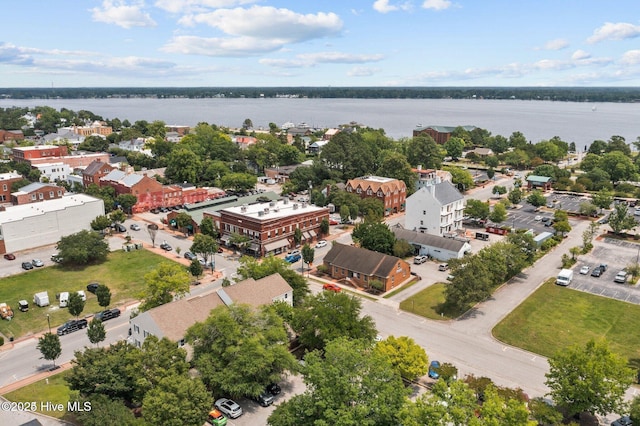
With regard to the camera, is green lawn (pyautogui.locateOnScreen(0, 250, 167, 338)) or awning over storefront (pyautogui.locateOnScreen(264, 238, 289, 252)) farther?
awning over storefront (pyautogui.locateOnScreen(264, 238, 289, 252))

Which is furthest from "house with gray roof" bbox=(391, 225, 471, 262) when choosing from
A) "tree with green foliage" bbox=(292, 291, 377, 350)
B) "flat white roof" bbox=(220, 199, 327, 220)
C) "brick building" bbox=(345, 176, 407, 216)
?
"tree with green foliage" bbox=(292, 291, 377, 350)

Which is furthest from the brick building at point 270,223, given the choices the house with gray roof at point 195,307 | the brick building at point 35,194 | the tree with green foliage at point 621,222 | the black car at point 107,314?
the tree with green foliage at point 621,222

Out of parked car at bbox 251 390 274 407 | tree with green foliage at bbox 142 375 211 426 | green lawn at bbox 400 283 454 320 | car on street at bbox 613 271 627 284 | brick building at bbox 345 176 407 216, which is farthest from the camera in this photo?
brick building at bbox 345 176 407 216

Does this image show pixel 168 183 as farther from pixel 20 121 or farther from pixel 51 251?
pixel 20 121

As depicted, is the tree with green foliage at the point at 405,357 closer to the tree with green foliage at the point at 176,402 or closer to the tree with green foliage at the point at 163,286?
the tree with green foliage at the point at 176,402

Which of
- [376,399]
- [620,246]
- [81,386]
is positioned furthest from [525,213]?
[81,386]

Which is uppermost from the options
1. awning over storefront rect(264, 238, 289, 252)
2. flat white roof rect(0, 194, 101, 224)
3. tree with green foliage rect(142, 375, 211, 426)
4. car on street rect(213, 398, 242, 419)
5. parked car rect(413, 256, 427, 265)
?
flat white roof rect(0, 194, 101, 224)

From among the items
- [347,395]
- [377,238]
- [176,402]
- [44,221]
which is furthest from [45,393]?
[44,221]

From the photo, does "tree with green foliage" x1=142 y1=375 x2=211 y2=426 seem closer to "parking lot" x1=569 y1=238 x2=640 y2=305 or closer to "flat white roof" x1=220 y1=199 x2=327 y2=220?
"flat white roof" x1=220 y1=199 x2=327 y2=220
